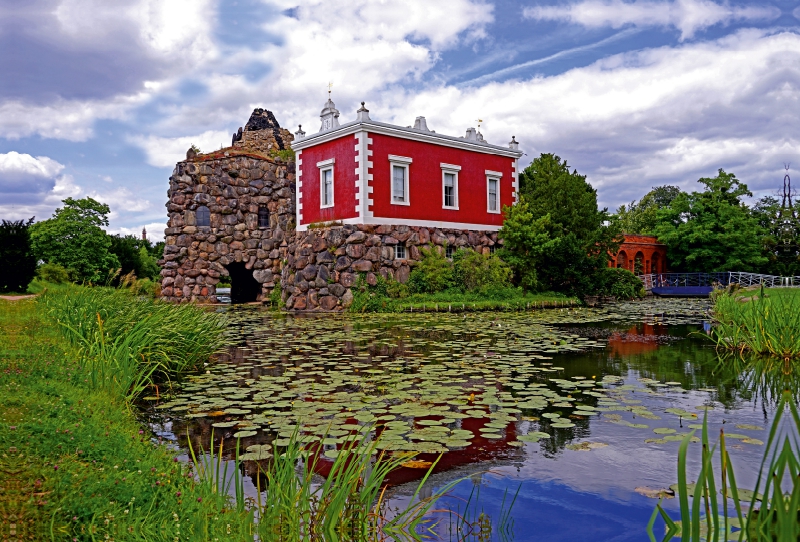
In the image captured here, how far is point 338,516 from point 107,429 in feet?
7.78

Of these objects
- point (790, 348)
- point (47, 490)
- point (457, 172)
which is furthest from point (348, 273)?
point (47, 490)

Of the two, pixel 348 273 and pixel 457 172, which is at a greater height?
pixel 457 172

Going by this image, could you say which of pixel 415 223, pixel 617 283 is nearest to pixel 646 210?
pixel 617 283

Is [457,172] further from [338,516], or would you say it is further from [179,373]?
[338,516]

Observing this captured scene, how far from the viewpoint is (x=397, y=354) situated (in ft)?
33.1

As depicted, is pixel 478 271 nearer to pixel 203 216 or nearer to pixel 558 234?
pixel 558 234

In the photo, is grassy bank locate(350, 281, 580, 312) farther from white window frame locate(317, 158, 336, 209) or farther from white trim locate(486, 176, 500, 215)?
white trim locate(486, 176, 500, 215)

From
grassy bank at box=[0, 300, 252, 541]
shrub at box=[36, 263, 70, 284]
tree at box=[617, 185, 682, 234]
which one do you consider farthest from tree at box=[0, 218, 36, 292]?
tree at box=[617, 185, 682, 234]

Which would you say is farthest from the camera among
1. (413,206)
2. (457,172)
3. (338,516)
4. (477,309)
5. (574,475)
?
(457,172)

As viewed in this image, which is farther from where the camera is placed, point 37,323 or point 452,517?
point 37,323

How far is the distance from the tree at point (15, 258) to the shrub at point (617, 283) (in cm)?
2087

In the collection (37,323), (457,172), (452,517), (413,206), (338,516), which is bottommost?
(452,517)

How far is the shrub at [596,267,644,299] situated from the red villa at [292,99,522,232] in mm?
4972

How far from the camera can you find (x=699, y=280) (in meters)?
34.8
